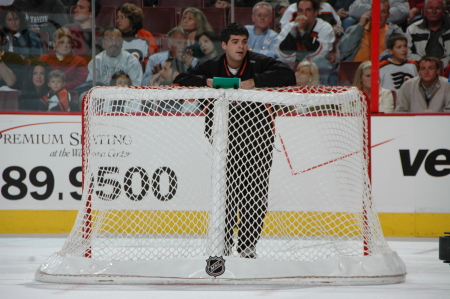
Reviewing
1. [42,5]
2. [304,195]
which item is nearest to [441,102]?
[304,195]

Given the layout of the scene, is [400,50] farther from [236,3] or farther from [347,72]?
[236,3]

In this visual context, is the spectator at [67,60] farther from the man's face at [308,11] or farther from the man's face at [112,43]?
the man's face at [308,11]

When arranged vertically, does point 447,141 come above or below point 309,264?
above

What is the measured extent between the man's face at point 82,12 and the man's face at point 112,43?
0.65 feet

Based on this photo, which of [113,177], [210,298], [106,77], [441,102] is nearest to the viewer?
Answer: [210,298]

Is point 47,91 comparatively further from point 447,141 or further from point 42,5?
point 447,141

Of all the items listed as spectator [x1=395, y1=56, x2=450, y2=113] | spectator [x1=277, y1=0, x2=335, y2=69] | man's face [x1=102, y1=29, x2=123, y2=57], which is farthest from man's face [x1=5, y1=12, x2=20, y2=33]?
spectator [x1=395, y1=56, x2=450, y2=113]

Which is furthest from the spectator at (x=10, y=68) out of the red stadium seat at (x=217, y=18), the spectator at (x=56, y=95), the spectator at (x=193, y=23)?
the red stadium seat at (x=217, y=18)

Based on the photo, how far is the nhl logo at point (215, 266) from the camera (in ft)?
8.65

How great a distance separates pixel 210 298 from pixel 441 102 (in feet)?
9.43

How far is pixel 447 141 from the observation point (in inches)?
174

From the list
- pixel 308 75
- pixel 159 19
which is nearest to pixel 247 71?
pixel 308 75

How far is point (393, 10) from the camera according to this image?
15.7 feet

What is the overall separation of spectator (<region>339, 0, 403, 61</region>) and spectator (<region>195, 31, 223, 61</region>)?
962 mm
